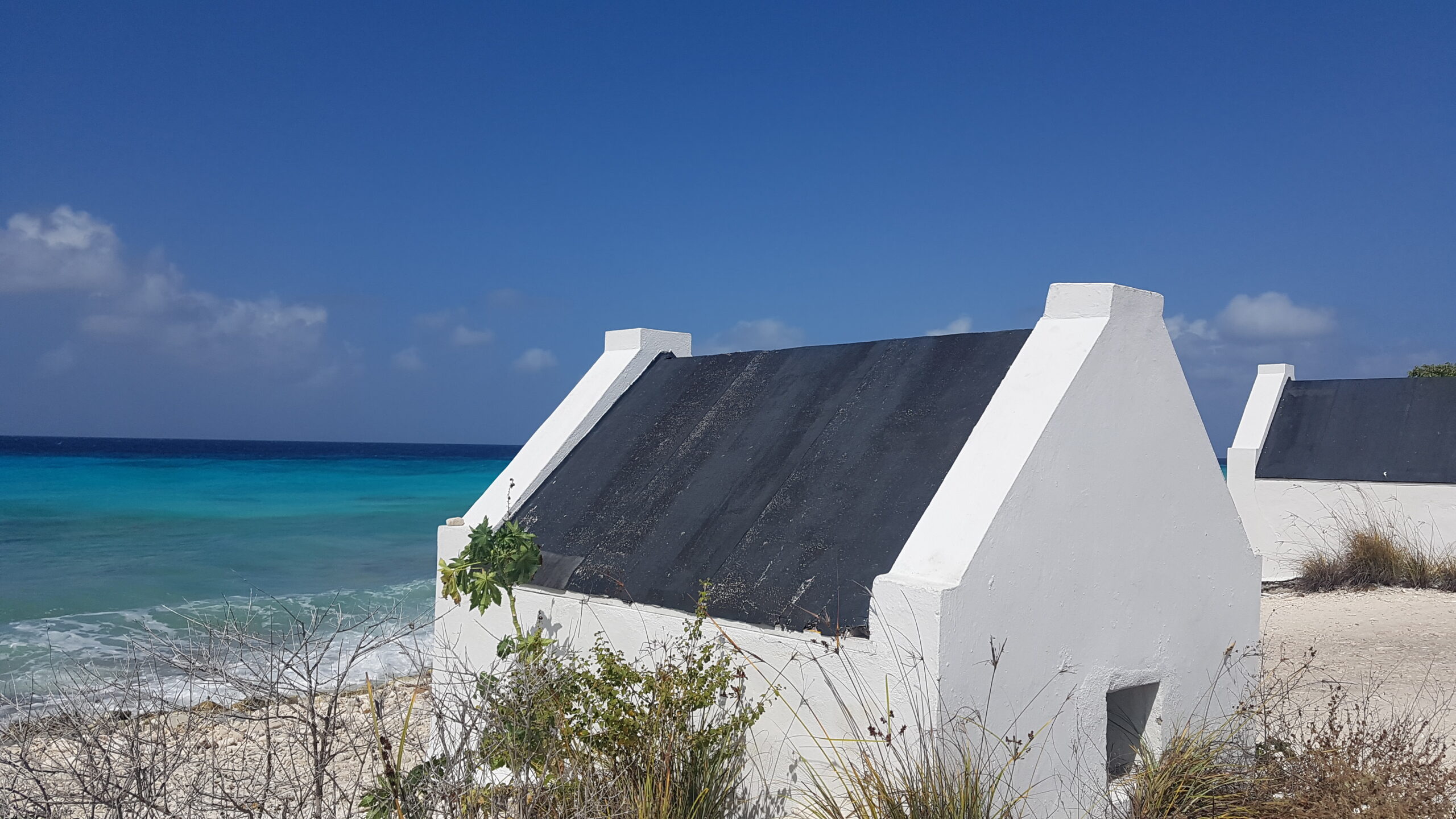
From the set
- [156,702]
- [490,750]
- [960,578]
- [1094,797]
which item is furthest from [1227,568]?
[156,702]

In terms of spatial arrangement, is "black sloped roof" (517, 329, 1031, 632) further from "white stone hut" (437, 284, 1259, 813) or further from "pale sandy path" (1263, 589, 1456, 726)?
"pale sandy path" (1263, 589, 1456, 726)

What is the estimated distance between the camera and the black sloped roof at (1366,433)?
1495 centimetres

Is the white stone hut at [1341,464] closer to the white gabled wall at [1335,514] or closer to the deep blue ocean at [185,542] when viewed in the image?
the white gabled wall at [1335,514]

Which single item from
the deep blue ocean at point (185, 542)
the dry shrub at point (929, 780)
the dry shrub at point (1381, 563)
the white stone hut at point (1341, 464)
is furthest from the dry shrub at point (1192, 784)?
the dry shrub at point (1381, 563)

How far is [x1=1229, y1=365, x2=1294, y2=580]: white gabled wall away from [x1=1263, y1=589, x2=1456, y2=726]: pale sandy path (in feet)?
6.20

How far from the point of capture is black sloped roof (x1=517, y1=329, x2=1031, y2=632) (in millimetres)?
4836

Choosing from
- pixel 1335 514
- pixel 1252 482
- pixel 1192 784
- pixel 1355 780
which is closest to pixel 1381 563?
pixel 1335 514

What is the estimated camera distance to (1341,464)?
1569 cm

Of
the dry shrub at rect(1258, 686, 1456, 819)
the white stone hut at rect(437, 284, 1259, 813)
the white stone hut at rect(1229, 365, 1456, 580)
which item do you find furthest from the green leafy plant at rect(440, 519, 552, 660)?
the white stone hut at rect(1229, 365, 1456, 580)

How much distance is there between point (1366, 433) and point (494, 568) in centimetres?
1579

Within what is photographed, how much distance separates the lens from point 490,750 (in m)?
3.61

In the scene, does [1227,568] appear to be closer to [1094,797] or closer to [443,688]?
[1094,797]

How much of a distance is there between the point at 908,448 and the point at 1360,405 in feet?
48.9

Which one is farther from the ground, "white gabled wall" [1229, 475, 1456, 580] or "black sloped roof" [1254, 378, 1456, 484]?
"black sloped roof" [1254, 378, 1456, 484]
